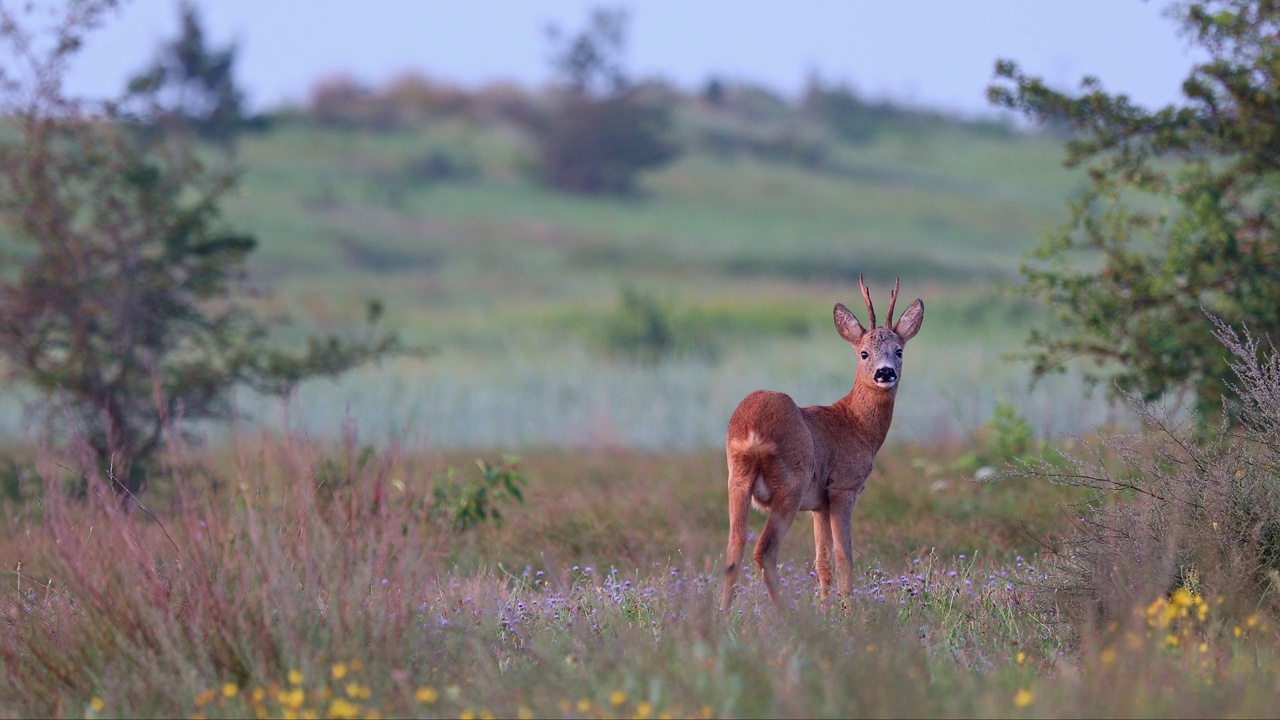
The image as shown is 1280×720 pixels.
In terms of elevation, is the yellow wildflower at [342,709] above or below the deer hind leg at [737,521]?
below

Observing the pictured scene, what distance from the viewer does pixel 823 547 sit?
6875mm

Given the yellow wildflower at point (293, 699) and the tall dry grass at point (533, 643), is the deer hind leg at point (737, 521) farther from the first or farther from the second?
the yellow wildflower at point (293, 699)

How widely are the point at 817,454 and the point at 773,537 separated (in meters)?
0.49

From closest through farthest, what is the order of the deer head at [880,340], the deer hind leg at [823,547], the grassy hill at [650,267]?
the deer head at [880,340] < the deer hind leg at [823,547] < the grassy hill at [650,267]

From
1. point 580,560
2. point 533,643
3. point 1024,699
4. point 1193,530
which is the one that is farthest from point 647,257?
point 1024,699

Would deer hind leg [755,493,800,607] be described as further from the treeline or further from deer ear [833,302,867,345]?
the treeline

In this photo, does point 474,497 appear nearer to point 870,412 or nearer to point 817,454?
point 870,412

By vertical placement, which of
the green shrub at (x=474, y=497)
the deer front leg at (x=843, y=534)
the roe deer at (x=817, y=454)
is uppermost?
the roe deer at (x=817, y=454)

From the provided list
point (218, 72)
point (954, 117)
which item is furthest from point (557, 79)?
point (954, 117)

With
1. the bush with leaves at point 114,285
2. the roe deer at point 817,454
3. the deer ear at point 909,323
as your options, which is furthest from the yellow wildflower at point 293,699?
the bush with leaves at point 114,285

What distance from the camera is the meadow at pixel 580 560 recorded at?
4836 mm

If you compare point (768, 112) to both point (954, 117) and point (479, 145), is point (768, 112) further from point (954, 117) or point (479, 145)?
point (479, 145)

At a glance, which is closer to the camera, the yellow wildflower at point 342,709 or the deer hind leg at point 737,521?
the yellow wildflower at point 342,709

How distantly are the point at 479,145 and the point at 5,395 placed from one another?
45728 mm
